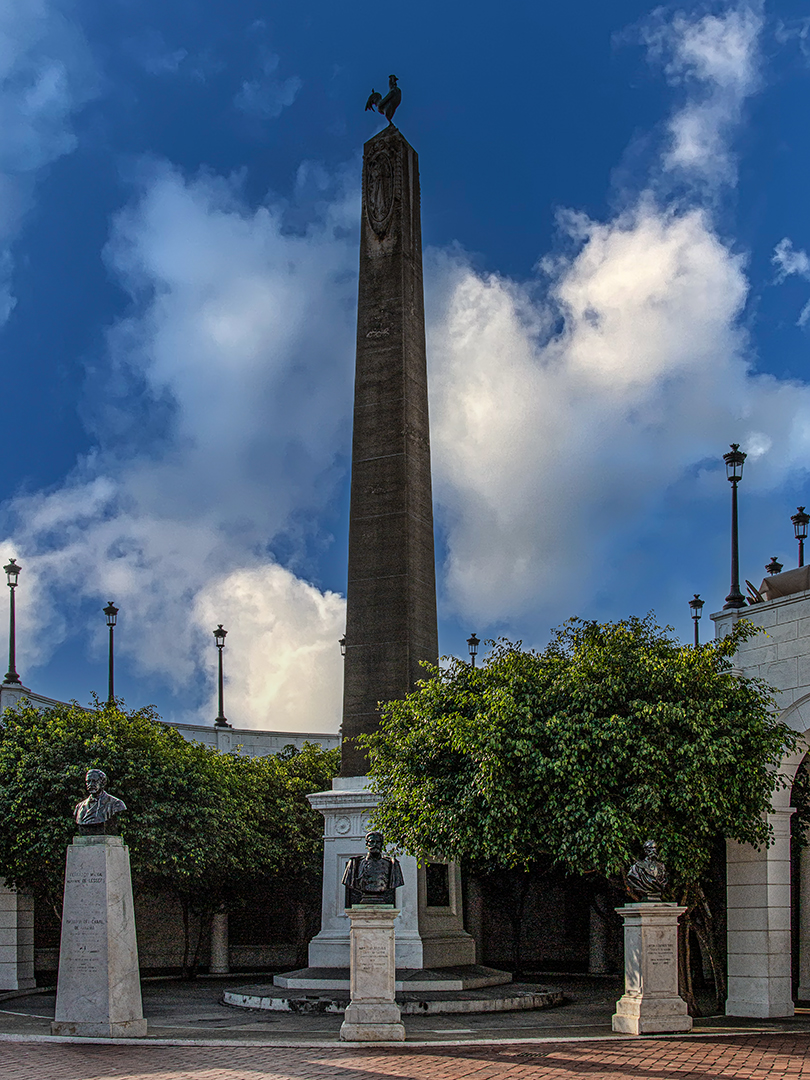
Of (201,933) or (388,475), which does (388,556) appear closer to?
(388,475)

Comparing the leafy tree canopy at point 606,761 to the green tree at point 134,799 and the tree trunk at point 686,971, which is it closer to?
the tree trunk at point 686,971

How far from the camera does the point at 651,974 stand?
17.5 m

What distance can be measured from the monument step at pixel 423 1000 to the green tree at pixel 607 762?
2350mm

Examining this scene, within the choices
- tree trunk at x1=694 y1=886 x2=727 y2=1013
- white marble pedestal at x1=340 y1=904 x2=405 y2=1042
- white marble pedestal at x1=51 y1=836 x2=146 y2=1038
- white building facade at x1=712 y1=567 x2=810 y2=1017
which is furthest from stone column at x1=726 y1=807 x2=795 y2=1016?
white marble pedestal at x1=51 y1=836 x2=146 y2=1038

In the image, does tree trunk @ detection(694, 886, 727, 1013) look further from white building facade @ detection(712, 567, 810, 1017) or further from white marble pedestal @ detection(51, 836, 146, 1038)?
white marble pedestal @ detection(51, 836, 146, 1038)

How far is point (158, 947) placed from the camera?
3825 centimetres

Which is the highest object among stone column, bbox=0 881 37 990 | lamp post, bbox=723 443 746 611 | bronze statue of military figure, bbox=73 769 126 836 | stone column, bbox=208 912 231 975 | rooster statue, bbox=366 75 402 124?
rooster statue, bbox=366 75 402 124

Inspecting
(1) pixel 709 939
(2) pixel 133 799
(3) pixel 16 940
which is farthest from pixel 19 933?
(1) pixel 709 939

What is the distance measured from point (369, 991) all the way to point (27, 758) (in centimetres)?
1262

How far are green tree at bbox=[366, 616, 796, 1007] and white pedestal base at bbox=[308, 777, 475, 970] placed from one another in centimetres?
202

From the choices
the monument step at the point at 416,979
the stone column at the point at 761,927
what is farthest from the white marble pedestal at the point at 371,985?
the stone column at the point at 761,927

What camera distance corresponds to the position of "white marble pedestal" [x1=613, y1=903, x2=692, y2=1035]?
681 inches

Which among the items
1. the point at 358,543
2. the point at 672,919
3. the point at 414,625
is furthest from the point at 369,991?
the point at 358,543

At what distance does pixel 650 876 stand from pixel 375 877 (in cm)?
419
